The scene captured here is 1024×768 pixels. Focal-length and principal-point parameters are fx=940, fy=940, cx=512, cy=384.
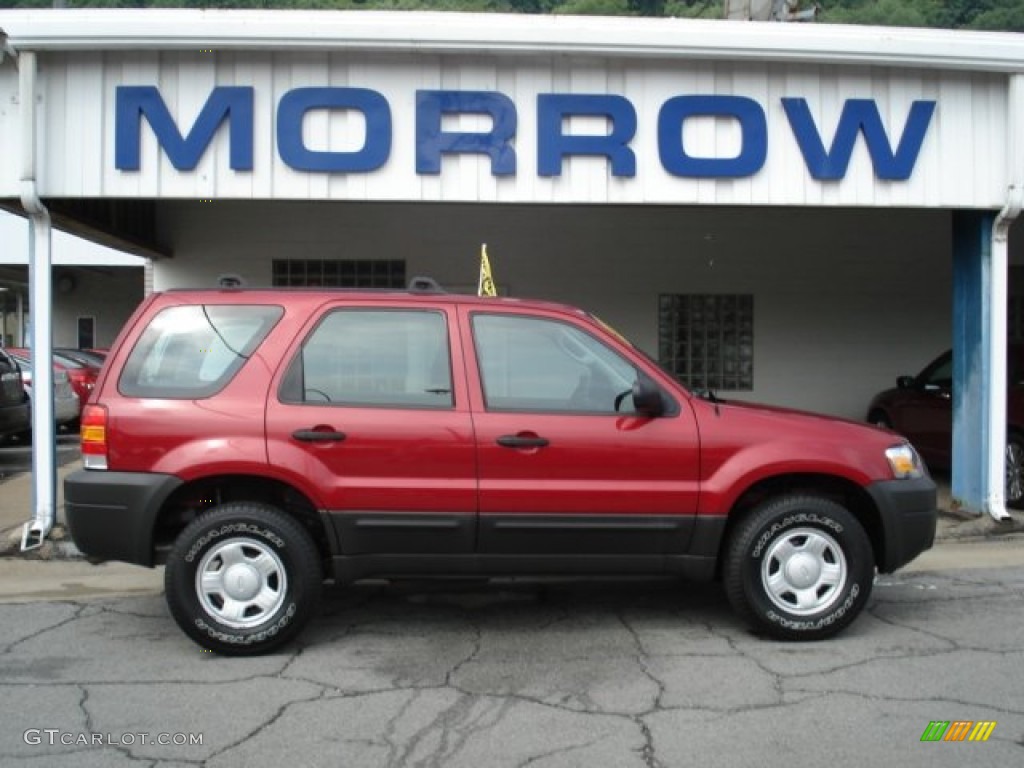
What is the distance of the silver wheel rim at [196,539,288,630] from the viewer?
4.68 metres

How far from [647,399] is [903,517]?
1526 mm

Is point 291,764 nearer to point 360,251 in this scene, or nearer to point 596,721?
point 596,721

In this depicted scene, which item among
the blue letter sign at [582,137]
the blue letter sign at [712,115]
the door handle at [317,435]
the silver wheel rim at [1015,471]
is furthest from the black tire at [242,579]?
the silver wheel rim at [1015,471]

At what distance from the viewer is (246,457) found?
15.2 ft

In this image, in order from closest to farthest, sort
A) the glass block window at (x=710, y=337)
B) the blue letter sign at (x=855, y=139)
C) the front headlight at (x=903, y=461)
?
the front headlight at (x=903, y=461)
the blue letter sign at (x=855, y=139)
the glass block window at (x=710, y=337)

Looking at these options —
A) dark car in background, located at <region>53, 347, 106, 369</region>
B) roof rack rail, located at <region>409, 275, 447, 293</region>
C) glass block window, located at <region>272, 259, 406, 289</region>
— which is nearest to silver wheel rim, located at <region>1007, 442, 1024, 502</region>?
roof rack rail, located at <region>409, 275, 447, 293</region>

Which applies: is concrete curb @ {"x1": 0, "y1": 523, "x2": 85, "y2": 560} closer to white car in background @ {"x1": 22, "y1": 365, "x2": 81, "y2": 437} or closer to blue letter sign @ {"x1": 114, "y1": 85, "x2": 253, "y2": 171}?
blue letter sign @ {"x1": 114, "y1": 85, "x2": 253, "y2": 171}

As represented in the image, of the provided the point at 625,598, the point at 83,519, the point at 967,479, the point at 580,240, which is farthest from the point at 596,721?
the point at 580,240

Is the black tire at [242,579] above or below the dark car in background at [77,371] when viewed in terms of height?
below

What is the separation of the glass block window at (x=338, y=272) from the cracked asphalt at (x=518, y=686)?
638cm

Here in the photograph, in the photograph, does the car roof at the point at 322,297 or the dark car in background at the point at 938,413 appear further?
the dark car in background at the point at 938,413

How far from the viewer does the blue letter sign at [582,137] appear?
7.44 m

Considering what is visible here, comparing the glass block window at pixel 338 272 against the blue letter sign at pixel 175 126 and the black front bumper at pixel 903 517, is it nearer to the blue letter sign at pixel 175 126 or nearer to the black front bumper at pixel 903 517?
the blue letter sign at pixel 175 126

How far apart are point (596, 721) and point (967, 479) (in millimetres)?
5766
